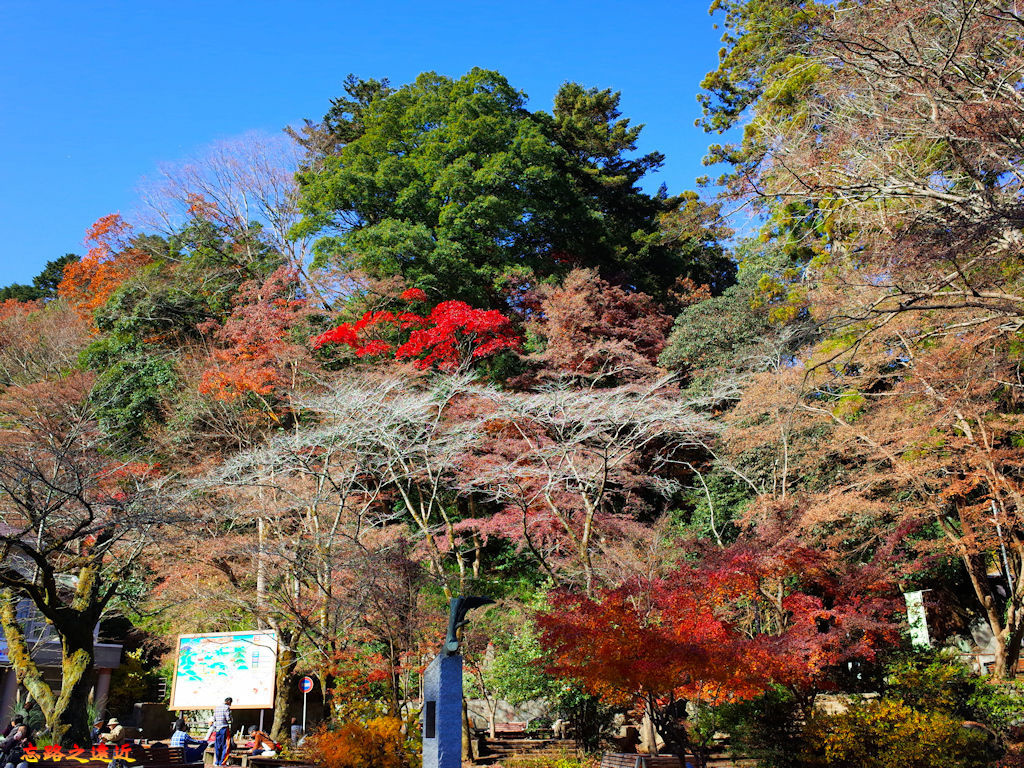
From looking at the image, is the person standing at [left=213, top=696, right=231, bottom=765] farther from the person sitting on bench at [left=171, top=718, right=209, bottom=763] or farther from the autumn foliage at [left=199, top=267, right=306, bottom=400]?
the autumn foliage at [left=199, top=267, right=306, bottom=400]

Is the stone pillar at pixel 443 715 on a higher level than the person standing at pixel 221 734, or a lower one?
higher

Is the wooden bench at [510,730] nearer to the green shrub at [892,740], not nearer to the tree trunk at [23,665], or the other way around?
the green shrub at [892,740]

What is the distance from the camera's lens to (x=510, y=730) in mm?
16453

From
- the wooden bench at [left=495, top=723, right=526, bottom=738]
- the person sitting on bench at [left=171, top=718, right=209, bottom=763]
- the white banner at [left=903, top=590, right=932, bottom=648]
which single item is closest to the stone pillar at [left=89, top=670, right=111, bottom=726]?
the person sitting on bench at [left=171, top=718, right=209, bottom=763]

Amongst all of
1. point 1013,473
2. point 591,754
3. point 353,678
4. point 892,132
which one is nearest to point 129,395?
point 353,678

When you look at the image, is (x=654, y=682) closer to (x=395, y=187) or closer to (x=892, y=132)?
(x=892, y=132)

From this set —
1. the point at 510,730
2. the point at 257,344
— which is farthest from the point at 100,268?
the point at 510,730

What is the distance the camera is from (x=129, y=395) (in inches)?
876

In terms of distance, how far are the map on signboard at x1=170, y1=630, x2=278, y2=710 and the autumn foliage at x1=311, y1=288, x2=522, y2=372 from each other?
834cm

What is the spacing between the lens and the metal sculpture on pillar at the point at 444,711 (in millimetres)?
7895

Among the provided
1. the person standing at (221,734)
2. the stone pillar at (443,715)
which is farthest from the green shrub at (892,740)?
the person standing at (221,734)

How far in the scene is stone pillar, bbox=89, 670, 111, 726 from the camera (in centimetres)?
1909

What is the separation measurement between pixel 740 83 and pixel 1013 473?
1304cm

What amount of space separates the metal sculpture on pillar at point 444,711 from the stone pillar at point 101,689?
15.3 meters
